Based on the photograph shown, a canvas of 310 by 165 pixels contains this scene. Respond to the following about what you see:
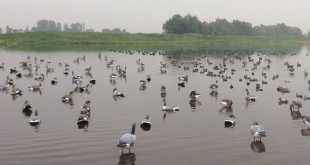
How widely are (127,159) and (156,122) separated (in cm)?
1030

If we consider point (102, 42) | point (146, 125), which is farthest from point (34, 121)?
point (102, 42)

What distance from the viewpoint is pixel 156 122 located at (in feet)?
131

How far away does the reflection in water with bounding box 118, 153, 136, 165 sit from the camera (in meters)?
29.2

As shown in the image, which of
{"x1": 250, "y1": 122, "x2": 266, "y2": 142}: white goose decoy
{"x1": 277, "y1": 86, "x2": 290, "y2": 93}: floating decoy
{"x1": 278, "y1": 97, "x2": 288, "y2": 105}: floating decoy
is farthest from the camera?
{"x1": 277, "y1": 86, "x2": 290, "y2": 93}: floating decoy

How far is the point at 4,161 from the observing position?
28.9 metres

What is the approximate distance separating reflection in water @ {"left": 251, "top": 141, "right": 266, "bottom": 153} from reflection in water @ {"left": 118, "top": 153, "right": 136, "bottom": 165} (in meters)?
7.66

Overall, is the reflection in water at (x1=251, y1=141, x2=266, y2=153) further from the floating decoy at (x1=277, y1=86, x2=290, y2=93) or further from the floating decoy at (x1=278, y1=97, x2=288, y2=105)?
the floating decoy at (x1=277, y1=86, x2=290, y2=93)

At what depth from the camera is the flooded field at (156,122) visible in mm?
30750

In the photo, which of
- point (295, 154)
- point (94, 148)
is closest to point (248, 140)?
point (295, 154)

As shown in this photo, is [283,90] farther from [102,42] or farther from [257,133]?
[102,42]

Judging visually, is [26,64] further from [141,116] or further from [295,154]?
[295,154]

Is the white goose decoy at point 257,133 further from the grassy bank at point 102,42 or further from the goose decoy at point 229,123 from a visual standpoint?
the grassy bank at point 102,42

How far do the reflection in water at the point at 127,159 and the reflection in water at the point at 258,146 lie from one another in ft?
25.1

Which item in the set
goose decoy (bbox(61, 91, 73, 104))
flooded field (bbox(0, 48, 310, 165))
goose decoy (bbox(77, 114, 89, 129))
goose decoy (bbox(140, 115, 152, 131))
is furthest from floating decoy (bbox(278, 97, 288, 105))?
goose decoy (bbox(77, 114, 89, 129))
